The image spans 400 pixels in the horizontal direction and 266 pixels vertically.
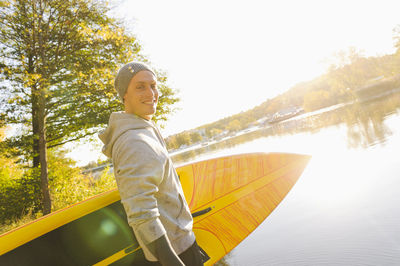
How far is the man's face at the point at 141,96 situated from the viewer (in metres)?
1.24

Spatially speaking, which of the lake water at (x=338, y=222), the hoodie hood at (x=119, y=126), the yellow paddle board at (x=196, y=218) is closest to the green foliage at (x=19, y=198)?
the yellow paddle board at (x=196, y=218)

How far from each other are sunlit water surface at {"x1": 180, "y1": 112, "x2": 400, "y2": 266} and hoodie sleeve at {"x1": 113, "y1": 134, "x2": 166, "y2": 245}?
1.90 meters

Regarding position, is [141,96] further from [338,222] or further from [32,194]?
[32,194]

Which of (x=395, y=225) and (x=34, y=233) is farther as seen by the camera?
(x=395, y=225)

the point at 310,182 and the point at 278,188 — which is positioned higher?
the point at 278,188

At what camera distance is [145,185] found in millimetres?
906

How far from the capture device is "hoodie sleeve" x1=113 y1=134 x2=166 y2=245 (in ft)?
2.94

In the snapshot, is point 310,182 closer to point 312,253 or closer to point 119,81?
point 312,253

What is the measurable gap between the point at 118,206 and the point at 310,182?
3.60 m

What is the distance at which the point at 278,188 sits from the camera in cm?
344

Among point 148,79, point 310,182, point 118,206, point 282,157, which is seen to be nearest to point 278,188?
point 282,157

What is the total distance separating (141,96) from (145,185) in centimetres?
57

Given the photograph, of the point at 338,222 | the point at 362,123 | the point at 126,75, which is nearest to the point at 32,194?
the point at 126,75

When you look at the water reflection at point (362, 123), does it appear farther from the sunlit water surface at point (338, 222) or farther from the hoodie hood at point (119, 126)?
the hoodie hood at point (119, 126)
